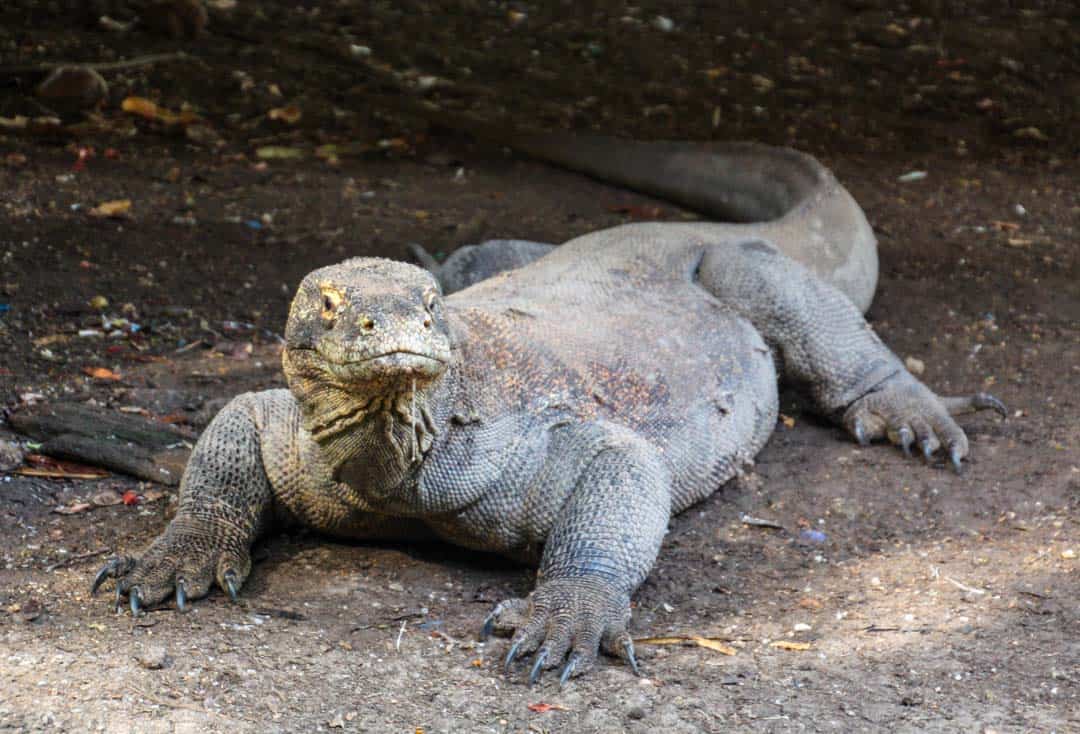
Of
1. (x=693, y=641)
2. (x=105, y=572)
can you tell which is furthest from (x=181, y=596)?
(x=693, y=641)

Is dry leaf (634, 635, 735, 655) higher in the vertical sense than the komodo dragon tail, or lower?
higher

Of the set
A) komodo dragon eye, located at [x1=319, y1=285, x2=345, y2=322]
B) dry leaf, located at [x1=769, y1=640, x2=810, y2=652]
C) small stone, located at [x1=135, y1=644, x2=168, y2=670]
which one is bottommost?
dry leaf, located at [x1=769, y1=640, x2=810, y2=652]

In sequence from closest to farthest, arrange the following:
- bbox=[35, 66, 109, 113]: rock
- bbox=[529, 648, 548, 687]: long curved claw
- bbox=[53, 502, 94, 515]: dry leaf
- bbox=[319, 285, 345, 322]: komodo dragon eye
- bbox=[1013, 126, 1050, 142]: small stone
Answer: bbox=[319, 285, 345, 322]: komodo dragon eye → bbox=[529, 648, 548, 687]: long curved claw → bbox=[53, 502, 94, 515]: dry leaf → bbox=[35, 66, 109, 113]: rock → bbox=[1013, 126, 1050, 142]: small stone

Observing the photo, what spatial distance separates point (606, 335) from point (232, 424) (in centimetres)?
133

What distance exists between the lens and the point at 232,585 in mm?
3908

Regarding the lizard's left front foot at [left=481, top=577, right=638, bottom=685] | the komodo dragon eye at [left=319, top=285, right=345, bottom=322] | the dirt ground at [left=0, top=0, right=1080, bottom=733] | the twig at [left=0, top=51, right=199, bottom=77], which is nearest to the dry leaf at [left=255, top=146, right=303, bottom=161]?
the dirt ground at [left=0, top=0, right=1080, bottom=733]

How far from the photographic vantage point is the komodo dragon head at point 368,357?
3219mm

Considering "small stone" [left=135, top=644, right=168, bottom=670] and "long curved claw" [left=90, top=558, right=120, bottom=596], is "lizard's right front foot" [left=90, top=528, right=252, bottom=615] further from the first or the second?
"small stone" [left=135, top=644, right=168, bottom=670]

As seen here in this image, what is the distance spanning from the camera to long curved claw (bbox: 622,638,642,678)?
11.7ft

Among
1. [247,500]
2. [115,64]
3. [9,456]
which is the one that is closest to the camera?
[247,500]

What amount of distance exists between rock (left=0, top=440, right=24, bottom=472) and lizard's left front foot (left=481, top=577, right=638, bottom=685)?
1.94m

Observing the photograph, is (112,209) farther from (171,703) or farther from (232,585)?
(171,703)

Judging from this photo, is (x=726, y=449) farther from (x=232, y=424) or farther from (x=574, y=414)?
(x=232, y=424)

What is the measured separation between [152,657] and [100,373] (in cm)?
244
